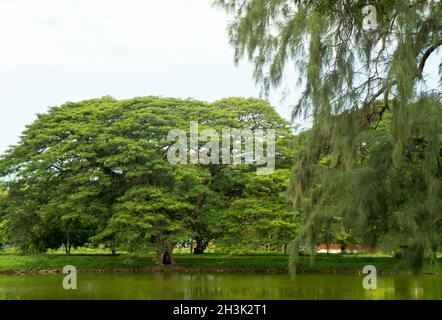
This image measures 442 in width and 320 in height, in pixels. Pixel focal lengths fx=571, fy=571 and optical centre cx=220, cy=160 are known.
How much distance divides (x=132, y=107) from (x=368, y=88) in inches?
531

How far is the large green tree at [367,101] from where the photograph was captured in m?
4.38

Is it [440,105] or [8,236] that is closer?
[440,105]

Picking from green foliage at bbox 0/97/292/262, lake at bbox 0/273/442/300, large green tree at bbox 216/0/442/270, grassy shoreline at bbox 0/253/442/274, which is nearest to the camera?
large green tree at bbox 216/0/442/270

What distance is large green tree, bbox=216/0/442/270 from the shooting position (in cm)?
438

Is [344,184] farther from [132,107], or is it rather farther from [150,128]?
[132,107]

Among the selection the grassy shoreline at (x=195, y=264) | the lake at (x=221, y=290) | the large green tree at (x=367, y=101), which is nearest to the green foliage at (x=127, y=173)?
the grassy shoreline at (x=195, y=264)

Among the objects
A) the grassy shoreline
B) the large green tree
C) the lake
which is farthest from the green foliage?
the large green tree

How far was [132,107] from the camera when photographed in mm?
17828

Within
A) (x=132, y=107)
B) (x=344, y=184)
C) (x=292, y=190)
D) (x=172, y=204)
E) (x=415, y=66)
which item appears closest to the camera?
(x=415, y=66)

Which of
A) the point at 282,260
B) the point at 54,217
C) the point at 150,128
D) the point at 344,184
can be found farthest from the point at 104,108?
the point at 344,184

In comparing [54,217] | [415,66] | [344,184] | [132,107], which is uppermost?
[132,107]

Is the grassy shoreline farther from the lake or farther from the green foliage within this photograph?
the lake

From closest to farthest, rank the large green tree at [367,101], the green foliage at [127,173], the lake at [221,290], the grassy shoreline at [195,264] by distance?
the large green tree at [367,101] < the lake at [221,290] < the green foliage at [127,173] < the grassy shoreline at [195,264]

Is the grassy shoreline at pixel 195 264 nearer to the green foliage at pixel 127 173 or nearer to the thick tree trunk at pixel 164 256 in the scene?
the thick tree trunk at pixel 164 256
